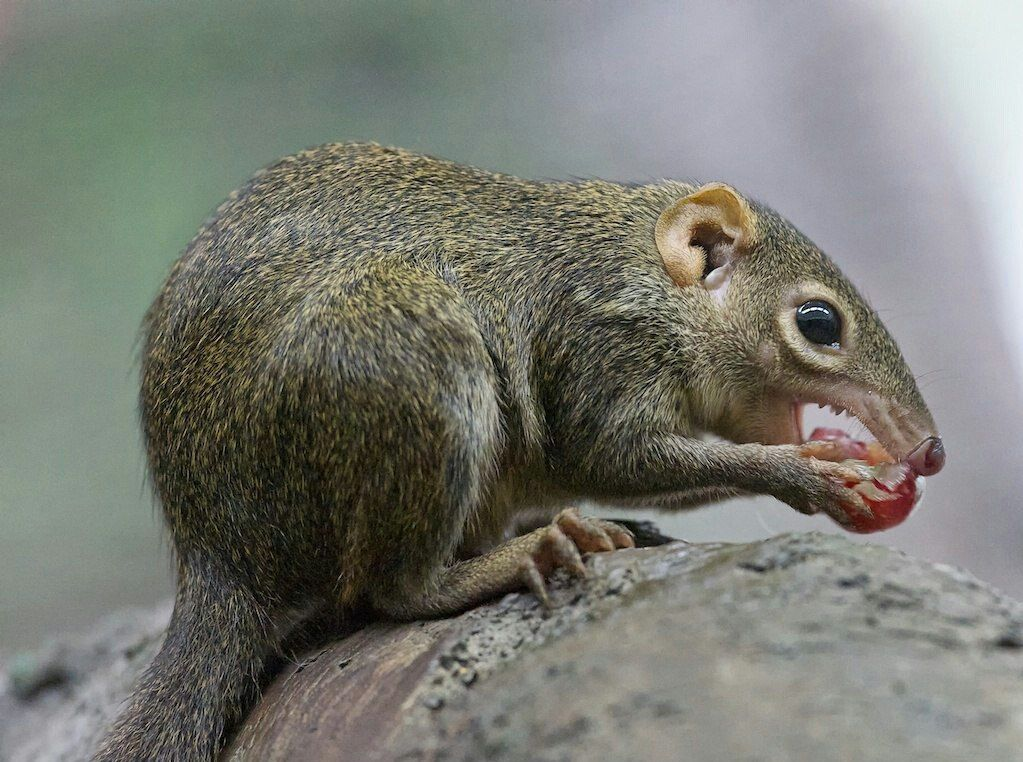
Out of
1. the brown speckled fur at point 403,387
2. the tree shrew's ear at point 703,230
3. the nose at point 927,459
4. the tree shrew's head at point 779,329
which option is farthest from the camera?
the tree shrew's ear at point 703,230

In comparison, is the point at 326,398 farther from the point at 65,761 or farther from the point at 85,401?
the point at 85,401

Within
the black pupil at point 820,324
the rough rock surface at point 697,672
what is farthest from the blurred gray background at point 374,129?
the rough rock surface at point 697,672

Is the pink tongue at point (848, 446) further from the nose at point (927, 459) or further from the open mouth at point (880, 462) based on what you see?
the nose at point (927, 459)

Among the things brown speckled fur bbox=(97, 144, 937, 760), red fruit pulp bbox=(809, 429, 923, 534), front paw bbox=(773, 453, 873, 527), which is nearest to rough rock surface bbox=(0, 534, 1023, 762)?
brown speckled fur bbox=(97, 144, 937, 760)

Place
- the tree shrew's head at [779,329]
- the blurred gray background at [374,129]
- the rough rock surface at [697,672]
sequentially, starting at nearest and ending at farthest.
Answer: the rough rock surface at [697,672]
the tree shrew's head at [779,329]
the blurred gray background at [374,129]

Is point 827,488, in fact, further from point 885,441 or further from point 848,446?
point 885,441

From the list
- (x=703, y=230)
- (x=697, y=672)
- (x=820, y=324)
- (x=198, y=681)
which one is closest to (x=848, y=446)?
(x=820, y=324)
